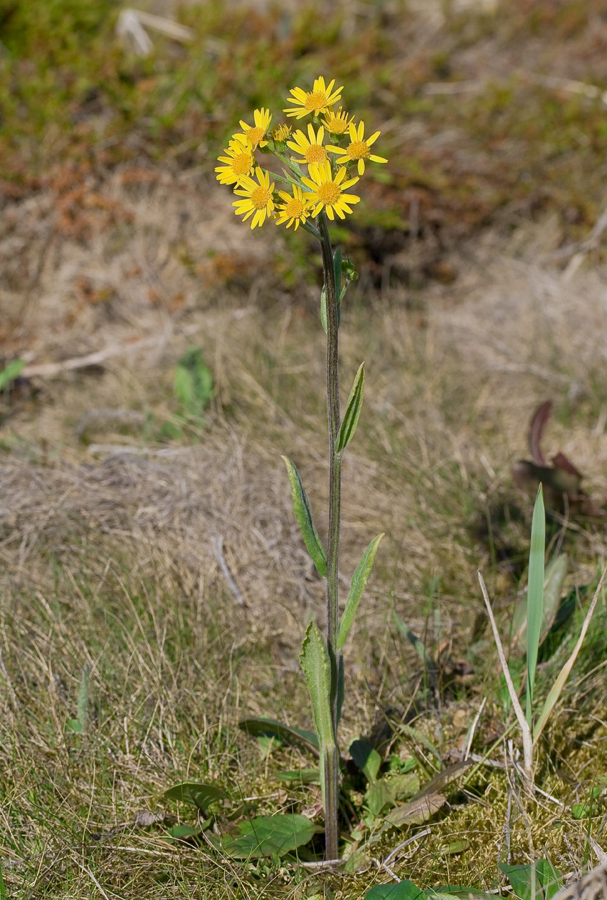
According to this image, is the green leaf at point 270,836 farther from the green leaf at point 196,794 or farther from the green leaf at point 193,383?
the green leaf at point 193,383

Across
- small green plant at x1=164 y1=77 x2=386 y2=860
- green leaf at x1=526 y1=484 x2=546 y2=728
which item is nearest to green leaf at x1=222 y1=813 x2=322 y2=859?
small green plant at x1=164 y1=77 x2=386 y2=860

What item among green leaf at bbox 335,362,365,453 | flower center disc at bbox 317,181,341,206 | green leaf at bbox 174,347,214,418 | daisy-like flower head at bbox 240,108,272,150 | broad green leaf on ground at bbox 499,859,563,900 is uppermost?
daisy-like flower head at bbox 240,108,272,150

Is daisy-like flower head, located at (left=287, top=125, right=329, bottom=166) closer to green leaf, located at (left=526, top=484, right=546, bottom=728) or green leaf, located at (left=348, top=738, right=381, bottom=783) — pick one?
green leaf, located at (left=526, top=484, right=546, bottom=728)

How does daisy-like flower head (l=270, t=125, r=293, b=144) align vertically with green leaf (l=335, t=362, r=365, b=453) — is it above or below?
above

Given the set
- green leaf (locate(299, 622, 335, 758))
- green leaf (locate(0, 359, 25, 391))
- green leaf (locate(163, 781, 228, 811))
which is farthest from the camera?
green leaf (locate(0, 359, 25, 391))

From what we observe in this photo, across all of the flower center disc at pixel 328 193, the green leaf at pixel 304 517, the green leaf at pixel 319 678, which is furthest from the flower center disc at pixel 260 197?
the green leaf at pixel 319 678

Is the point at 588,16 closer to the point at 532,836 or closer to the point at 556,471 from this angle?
the point at 556,471
